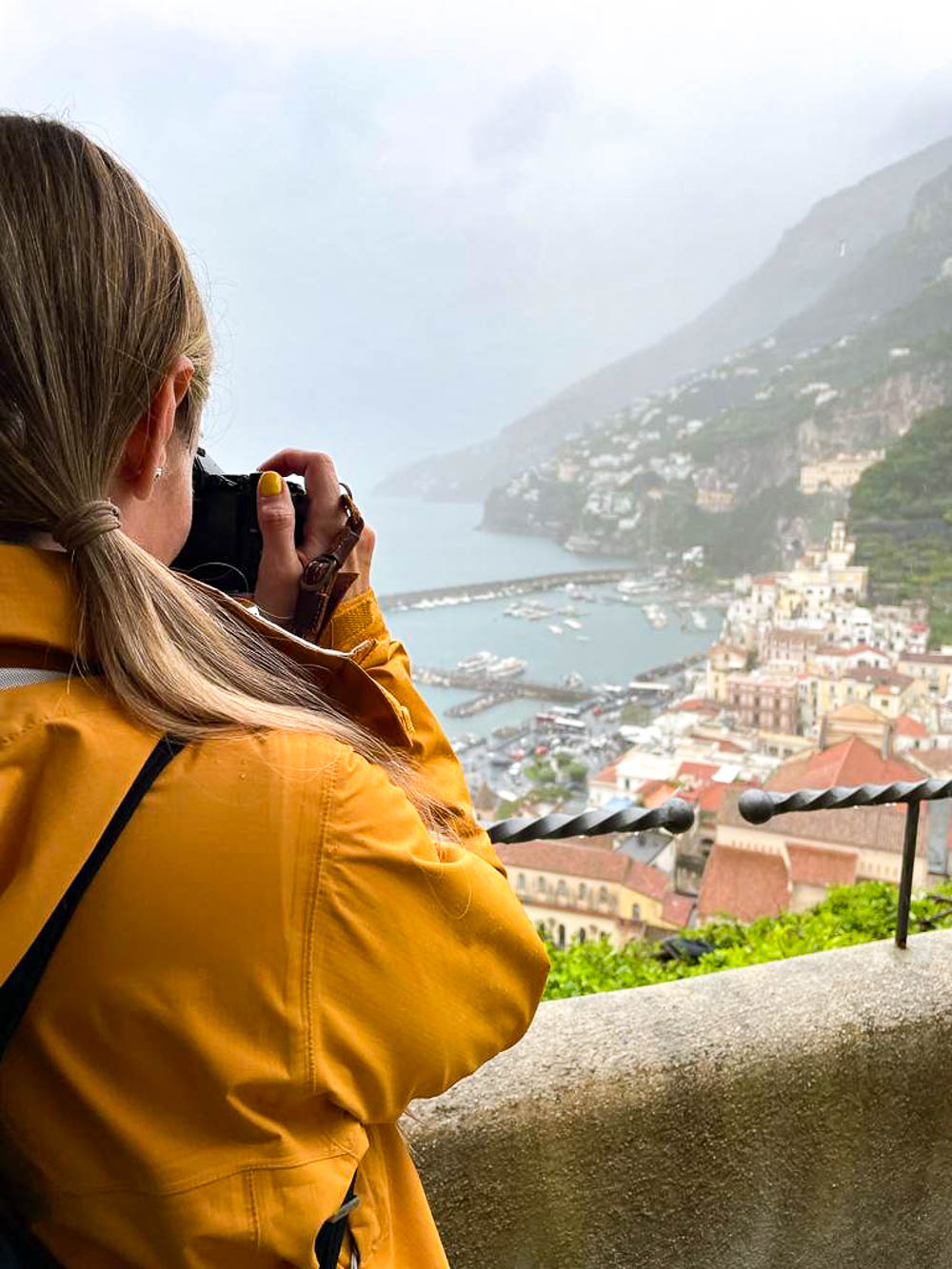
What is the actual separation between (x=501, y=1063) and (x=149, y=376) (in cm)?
90

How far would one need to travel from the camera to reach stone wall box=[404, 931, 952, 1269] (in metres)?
1.12

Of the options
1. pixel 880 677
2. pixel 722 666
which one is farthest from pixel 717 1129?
Answer: pixel 722 666

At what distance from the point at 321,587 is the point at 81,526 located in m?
0.20

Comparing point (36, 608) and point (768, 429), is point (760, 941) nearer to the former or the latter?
point (36, 608)

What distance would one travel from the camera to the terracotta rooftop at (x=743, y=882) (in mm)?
4703

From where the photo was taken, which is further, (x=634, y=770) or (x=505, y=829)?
(x=634, y=770)

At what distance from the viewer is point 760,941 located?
7.97 feet

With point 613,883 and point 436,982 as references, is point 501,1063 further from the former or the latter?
point 613,883

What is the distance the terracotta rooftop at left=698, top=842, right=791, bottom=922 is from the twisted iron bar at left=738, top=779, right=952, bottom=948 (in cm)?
302

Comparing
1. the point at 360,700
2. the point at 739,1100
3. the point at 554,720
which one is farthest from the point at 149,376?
the point at 554,720

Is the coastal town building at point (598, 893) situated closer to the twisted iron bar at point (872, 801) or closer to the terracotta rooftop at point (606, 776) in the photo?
the terracotta rooftop at point (606, 776)

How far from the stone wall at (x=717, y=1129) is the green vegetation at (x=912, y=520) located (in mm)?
12890

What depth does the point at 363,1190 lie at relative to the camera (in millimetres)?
631

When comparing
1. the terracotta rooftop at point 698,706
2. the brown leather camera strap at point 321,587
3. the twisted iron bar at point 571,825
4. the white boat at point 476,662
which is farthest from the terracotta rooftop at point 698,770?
the brown leather camera strap at point 321,587
